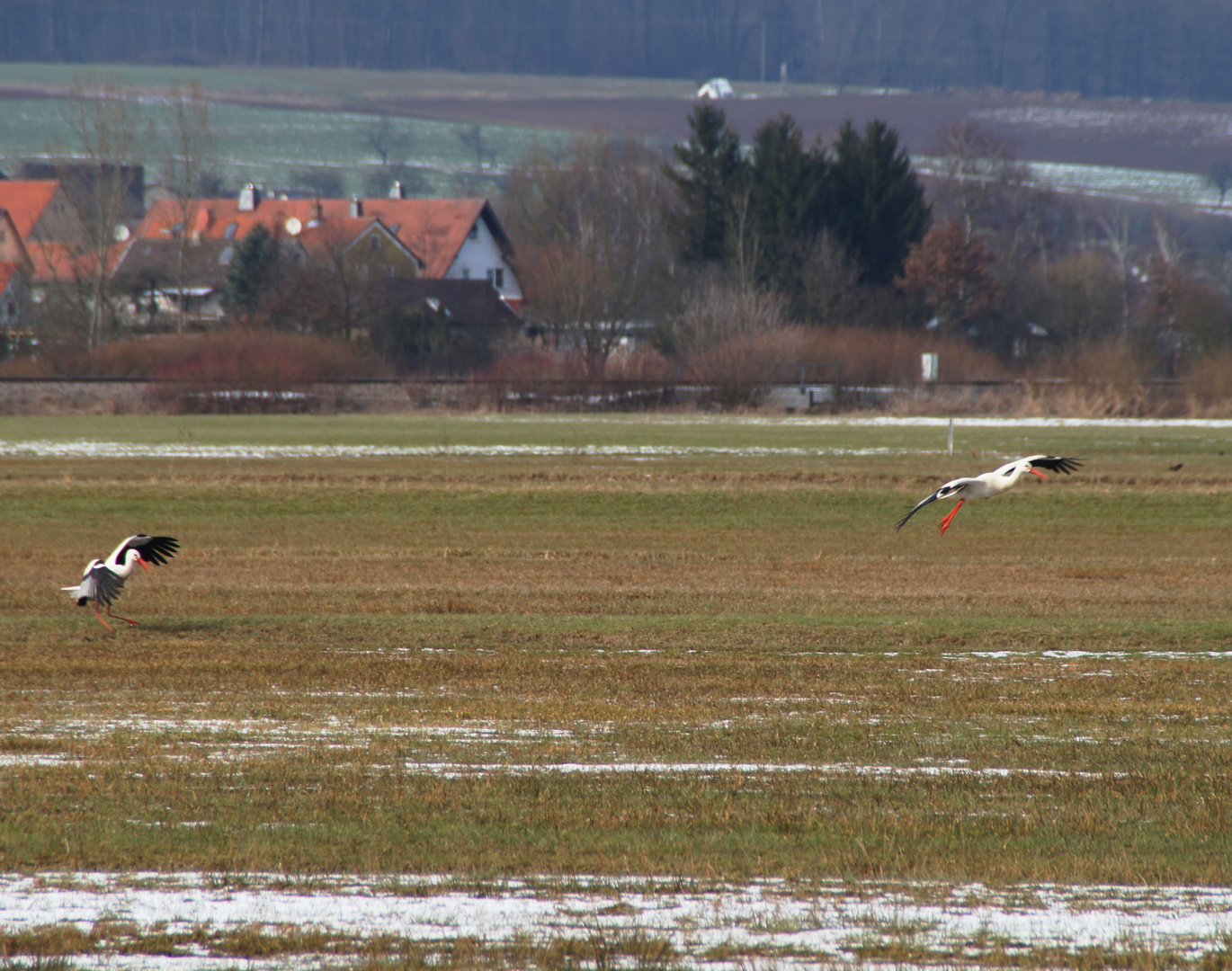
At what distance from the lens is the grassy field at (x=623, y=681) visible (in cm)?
695

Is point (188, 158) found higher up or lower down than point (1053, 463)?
higher up

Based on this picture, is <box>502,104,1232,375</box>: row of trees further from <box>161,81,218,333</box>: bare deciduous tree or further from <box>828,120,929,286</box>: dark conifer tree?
<box>161,81,218,333</box>: bare deciduous tree

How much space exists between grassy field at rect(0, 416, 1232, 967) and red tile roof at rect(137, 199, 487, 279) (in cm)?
7787

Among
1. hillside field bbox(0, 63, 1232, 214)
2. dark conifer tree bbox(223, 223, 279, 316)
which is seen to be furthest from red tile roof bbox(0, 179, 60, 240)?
hillside field bbox(0, 63, 1232, 214)

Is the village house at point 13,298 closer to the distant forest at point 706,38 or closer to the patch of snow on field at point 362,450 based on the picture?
the patch of snow on field at point 362,450

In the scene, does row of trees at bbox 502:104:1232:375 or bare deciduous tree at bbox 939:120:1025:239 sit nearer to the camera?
row of trees at bbox 502:104:1232:375

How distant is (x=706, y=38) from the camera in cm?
18162

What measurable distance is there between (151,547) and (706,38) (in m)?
179

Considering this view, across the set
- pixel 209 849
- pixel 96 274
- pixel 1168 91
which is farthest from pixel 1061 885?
pixel 1168 91

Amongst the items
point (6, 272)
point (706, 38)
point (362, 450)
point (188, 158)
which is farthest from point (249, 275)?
point (706, 38)

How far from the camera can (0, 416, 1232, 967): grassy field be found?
6.95m

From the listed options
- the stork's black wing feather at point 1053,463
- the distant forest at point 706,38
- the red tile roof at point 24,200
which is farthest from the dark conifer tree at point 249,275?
the distant forest at point 706,38

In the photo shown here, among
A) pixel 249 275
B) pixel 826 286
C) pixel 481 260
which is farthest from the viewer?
pixel 481 260

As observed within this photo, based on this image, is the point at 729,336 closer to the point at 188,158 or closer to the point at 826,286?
the point at 826,286
